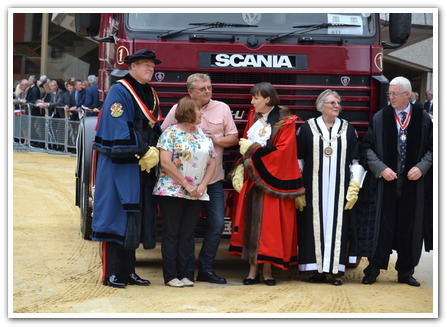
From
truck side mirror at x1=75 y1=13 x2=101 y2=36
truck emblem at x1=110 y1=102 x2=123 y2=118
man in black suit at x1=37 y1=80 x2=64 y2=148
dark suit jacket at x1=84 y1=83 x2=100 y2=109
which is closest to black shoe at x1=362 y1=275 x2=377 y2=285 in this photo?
truck emblem at x1=110 y1=102 x2=123 y2=118

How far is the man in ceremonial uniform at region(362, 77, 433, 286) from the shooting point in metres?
8.76

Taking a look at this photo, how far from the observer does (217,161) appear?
28.4 ft

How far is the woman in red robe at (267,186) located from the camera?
8.54m

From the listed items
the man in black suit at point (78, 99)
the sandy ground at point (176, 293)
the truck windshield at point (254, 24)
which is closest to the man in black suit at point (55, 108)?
the man in black suit at point (78, 99)

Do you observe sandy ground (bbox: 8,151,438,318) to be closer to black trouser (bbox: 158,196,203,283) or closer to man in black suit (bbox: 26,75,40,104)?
black trouser (bbox: 158,196,203,283)

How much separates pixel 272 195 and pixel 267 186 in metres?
0.09

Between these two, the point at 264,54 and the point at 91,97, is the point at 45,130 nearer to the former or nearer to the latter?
the point at 91,97

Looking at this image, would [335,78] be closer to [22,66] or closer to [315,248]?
[315,248]

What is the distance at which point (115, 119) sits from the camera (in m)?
8.13

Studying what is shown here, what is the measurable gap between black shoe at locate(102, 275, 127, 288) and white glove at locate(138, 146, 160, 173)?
0.98m

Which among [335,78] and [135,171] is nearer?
[135,171]

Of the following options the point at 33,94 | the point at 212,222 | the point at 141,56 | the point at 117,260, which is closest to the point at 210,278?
the point at 212,222

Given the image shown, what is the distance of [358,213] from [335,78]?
132 cm
